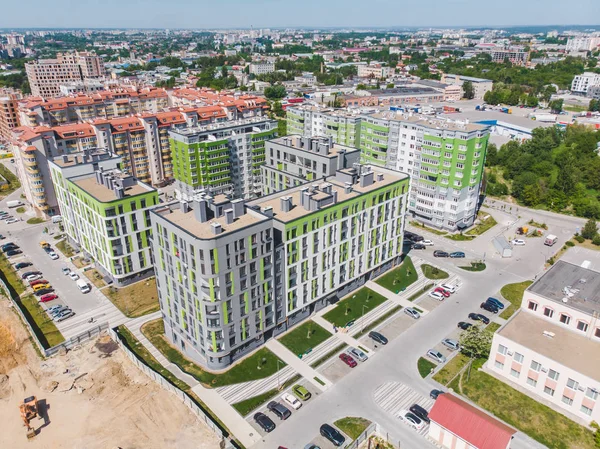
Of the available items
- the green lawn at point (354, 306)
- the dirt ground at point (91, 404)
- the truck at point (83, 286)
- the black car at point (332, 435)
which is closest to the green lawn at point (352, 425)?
the black car at point (332, 435)

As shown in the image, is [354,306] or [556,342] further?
[354,306]

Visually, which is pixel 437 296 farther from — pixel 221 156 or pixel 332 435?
pixel 221 156

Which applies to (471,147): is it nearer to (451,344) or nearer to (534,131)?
(451,344)

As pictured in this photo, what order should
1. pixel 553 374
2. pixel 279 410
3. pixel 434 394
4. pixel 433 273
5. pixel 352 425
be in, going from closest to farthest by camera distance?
pixel 352 425 < pixel 279 410 < pixel 553 374 < pixel 434 394 < pixel 433 273

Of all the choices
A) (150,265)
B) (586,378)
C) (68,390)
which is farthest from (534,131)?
(68,390)

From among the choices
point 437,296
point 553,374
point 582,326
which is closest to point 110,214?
point 437,296

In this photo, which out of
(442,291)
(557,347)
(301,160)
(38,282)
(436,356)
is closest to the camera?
(557,347)

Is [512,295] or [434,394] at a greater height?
[434,394]
